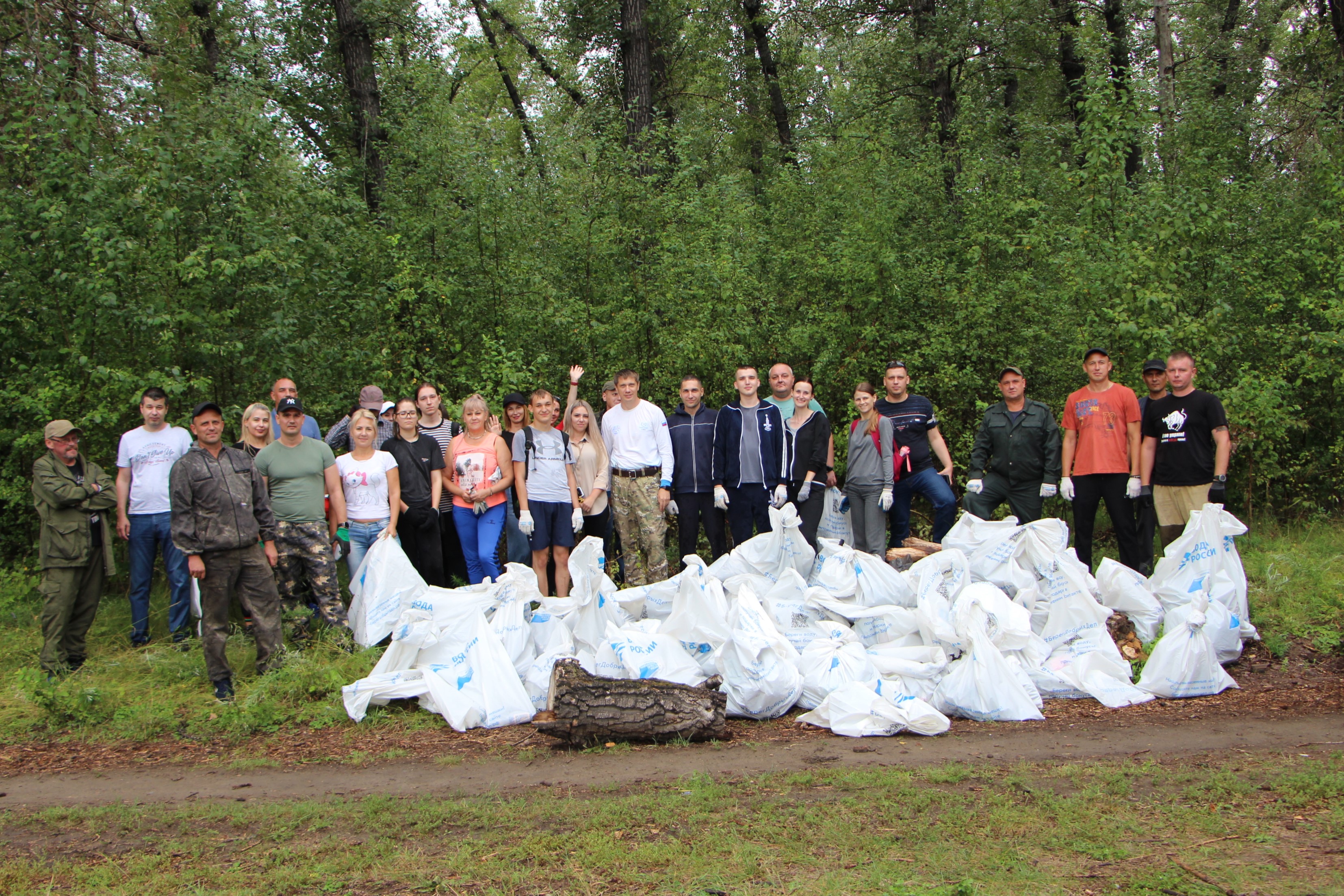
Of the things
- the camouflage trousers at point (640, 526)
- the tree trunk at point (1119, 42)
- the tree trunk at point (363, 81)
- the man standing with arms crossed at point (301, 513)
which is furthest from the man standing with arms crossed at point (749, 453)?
the tree trunk at point (1119, 42)

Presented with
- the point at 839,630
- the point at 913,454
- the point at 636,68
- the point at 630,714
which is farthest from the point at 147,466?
the point at 636,68

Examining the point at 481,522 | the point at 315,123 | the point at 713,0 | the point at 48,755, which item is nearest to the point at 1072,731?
the point at 481,522

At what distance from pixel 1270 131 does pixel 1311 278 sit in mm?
5403

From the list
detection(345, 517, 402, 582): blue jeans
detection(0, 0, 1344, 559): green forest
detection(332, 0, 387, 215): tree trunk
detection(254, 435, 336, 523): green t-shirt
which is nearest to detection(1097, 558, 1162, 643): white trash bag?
detection(0, 0, 1344, 559): green forest

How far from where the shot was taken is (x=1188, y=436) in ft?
22.7

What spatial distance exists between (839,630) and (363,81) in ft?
32.9

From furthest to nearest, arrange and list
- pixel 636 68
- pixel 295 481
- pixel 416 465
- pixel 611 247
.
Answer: pixel 636 68 → pixel 611 247 → pixel 416 465 → pixel 295 481

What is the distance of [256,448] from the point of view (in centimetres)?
690

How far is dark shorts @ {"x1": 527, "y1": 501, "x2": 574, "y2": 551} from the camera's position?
277 inches

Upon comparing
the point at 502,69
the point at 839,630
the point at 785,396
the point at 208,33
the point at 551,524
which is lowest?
the point at 839,630

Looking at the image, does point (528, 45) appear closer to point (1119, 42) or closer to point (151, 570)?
point (1119, 42)

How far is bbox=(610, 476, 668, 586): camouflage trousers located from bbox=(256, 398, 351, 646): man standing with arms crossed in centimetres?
209

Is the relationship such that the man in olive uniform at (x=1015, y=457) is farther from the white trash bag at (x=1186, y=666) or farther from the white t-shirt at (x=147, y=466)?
the white t-shirt at (x=147, y=466)

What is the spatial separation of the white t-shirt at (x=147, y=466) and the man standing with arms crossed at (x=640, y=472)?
3221 millimetres
